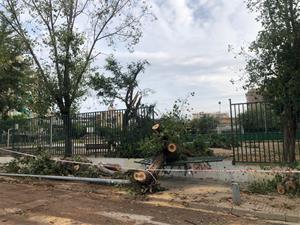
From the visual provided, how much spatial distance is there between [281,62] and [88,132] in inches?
313

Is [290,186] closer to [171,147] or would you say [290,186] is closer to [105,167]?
[171,147]

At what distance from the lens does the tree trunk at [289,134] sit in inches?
477

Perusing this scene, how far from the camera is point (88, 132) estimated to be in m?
16.6

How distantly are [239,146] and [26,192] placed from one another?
6.55 meters

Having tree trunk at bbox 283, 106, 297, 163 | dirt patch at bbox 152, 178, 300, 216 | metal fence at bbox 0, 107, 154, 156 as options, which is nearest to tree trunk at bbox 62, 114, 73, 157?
metal fence at bbox 0, 107, 154, 156

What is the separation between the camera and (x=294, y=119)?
12312 mm

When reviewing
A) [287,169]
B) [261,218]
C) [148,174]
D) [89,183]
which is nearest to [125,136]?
[89,183]

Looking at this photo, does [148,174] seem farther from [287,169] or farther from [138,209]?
[287,169]

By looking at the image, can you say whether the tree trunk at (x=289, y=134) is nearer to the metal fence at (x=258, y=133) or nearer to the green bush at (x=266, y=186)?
the metal fence at (x=258, y=133)

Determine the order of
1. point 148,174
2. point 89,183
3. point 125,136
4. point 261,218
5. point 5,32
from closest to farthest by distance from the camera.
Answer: point 261,218
point 148,174
point 89,183
point 125,136
point 5,32

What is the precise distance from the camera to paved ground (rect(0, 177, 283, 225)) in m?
8.37

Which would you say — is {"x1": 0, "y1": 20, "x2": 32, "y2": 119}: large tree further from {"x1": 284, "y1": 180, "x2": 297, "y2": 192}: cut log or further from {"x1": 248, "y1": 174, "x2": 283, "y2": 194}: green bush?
{"x1": 284, "y1": 180, "x2": 297, "y2": 192}: cut log

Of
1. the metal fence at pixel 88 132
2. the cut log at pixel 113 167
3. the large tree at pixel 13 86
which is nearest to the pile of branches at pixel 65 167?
the cut log at pixel 113 167

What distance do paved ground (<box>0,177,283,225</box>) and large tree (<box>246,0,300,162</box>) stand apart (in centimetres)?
437
